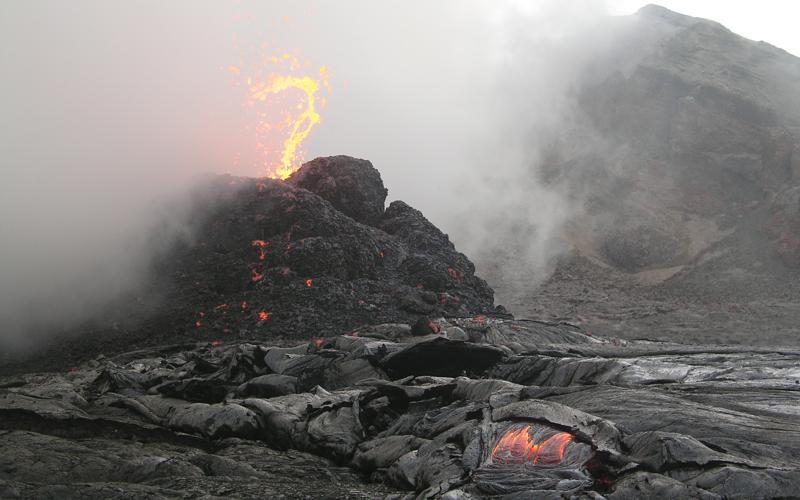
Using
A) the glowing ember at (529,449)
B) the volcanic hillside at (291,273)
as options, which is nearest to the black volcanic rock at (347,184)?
the volcanic hillside at (291,273)

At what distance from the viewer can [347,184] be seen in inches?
1534

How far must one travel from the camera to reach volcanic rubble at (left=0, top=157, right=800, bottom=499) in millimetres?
7996

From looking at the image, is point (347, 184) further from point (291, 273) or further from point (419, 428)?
point (419, 428)

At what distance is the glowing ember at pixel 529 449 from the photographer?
8383 millimetres

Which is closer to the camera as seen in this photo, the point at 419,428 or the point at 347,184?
the point at 419,428

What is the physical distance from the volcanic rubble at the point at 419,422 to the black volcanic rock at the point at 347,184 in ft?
53.1

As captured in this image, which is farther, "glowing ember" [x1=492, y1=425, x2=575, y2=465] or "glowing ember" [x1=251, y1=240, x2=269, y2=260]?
"glowing ember" [x1=251, y1=240, x2=269, y2=260]

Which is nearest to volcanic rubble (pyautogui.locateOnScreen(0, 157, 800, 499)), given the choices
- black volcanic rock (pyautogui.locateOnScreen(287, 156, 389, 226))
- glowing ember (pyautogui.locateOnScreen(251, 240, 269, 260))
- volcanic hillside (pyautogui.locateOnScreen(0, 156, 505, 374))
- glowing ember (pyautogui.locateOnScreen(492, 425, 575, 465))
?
glowing ember (pyautogui.locateOnScreen(492, 425, 575, 465))

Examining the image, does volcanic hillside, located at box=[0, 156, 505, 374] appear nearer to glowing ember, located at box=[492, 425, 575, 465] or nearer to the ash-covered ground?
the ash-covered ground

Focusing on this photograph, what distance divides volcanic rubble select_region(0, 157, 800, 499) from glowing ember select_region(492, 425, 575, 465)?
27mm

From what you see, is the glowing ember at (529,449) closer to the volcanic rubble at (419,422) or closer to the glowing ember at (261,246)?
the volcanic rubble at (419,422)

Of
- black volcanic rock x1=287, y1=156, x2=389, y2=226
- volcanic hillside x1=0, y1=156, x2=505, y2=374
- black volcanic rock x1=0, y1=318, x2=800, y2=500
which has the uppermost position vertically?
black volcanic rock x1=287, y1=156, x2=389, y2=226

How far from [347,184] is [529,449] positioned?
3178 centimetres

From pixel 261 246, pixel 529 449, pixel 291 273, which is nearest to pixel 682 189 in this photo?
pixel 291 273
